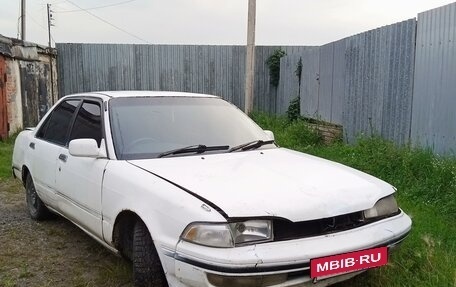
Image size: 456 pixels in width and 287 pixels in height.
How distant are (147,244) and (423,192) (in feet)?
11.2

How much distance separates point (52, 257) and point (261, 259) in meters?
2.41

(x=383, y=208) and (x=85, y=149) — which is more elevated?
(x=85, y=149)

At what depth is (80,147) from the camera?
130 inches

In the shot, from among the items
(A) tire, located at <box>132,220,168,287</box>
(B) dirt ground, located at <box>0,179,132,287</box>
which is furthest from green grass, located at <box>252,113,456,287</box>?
(B) dirt ground, located at <box>0,179,132,287</box>

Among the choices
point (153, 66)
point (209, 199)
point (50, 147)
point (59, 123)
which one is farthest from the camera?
point (153, 66)

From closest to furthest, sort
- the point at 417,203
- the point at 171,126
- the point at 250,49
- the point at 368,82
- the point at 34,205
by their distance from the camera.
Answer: the point at 171,126
the point at 417,203
the point at 34,205
the point at 368,82
the point at 250,49

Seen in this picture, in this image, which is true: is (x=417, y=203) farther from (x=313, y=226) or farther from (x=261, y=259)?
(x=261, y=259)

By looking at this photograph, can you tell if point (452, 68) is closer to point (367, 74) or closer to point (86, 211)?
point (367, 74)

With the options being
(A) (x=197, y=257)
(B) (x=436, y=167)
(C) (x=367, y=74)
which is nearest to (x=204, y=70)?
(C) (x=367, y=74)

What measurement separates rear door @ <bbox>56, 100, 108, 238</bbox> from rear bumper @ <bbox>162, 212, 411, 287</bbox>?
1.06 meters

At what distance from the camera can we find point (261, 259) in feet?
7.55

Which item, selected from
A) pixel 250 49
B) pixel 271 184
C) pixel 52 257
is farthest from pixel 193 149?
pixel 250 49

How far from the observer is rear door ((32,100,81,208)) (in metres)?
4.21

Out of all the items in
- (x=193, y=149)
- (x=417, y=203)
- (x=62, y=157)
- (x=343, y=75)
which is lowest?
(x=417, y=203)
